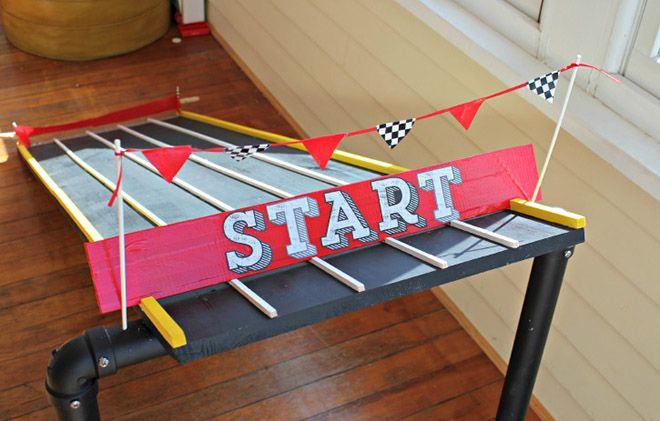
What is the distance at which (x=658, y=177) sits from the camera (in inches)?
80.7

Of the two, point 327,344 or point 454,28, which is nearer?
point 454,28

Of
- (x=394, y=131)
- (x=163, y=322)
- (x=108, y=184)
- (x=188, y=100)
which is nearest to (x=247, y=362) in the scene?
(x=108, y=184)

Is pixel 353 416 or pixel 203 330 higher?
pixel 203 330

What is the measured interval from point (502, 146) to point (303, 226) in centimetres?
100

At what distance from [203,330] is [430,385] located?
4.33ft

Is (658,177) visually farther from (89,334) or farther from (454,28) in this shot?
(89,334)

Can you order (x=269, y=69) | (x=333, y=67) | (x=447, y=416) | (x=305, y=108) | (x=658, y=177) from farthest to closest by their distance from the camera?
(x=269, y=69) < (x=305, y=108) < (x=333, y=67) < (x=447, y=416) < (x=658, y=177)

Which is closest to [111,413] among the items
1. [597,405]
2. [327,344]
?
[327,344]

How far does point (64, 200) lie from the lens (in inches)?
111

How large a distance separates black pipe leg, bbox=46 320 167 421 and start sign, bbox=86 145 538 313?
0.19ft

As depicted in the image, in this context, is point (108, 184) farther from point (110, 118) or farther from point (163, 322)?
point (163, 322)

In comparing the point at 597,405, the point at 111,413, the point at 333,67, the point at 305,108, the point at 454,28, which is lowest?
the point at 111,413

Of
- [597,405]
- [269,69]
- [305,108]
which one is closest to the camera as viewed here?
[597,405]

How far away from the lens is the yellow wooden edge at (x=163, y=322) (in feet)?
5.24
